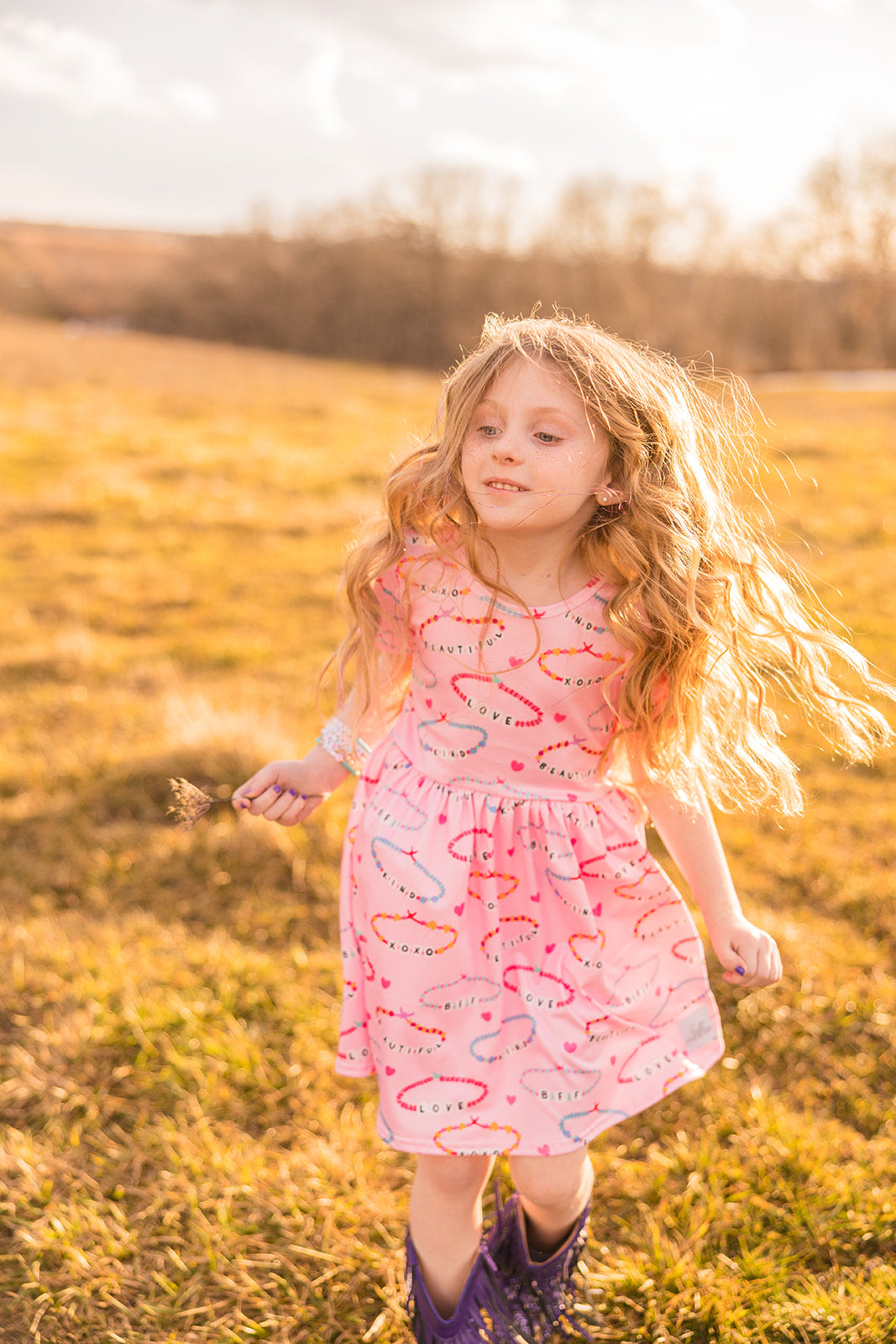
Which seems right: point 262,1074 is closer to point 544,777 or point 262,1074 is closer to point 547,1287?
point 547,1287

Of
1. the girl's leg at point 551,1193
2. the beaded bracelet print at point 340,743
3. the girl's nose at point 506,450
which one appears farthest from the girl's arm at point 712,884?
the girl's nose at point 506,450

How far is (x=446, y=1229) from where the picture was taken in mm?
1832

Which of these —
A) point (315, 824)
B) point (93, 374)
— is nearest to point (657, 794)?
point (315, 824)

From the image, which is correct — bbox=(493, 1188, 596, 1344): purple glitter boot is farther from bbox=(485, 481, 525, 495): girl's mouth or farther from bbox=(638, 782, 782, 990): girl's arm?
bbox=(485, 481, 525, 495): girl's mouth

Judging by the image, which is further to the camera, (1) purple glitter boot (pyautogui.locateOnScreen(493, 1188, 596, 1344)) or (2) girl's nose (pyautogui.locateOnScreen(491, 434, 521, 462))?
(1) purple glitter boot (pyautogui.locateOnScreen(493, 1188, 596, 1344))

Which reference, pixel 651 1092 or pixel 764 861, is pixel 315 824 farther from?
pixel 651 1092

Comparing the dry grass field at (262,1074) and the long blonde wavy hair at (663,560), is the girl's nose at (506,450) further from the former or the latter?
the dry grass field at (262,1074)

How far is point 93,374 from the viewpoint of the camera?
1814cm

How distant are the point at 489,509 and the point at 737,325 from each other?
3632 cm

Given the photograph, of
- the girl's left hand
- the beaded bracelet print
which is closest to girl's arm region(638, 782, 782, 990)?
the girl's left hand

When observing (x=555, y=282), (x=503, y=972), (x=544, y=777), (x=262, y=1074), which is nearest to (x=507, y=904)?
(x=503, y=972)

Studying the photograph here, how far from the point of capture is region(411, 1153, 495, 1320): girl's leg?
182 centimetres

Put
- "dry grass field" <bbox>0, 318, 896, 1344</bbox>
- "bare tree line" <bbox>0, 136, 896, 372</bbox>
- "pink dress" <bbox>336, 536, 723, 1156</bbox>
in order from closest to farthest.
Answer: "pink dress" <bbox>336, 536, 723, 1156</bbox> → "dry grass field" <bbox>0, 318, 896, 1344</bbox> → "bare tree line" <bbox>0, 136, 896, 372</bbox>

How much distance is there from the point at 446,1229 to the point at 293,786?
875 millimetres
